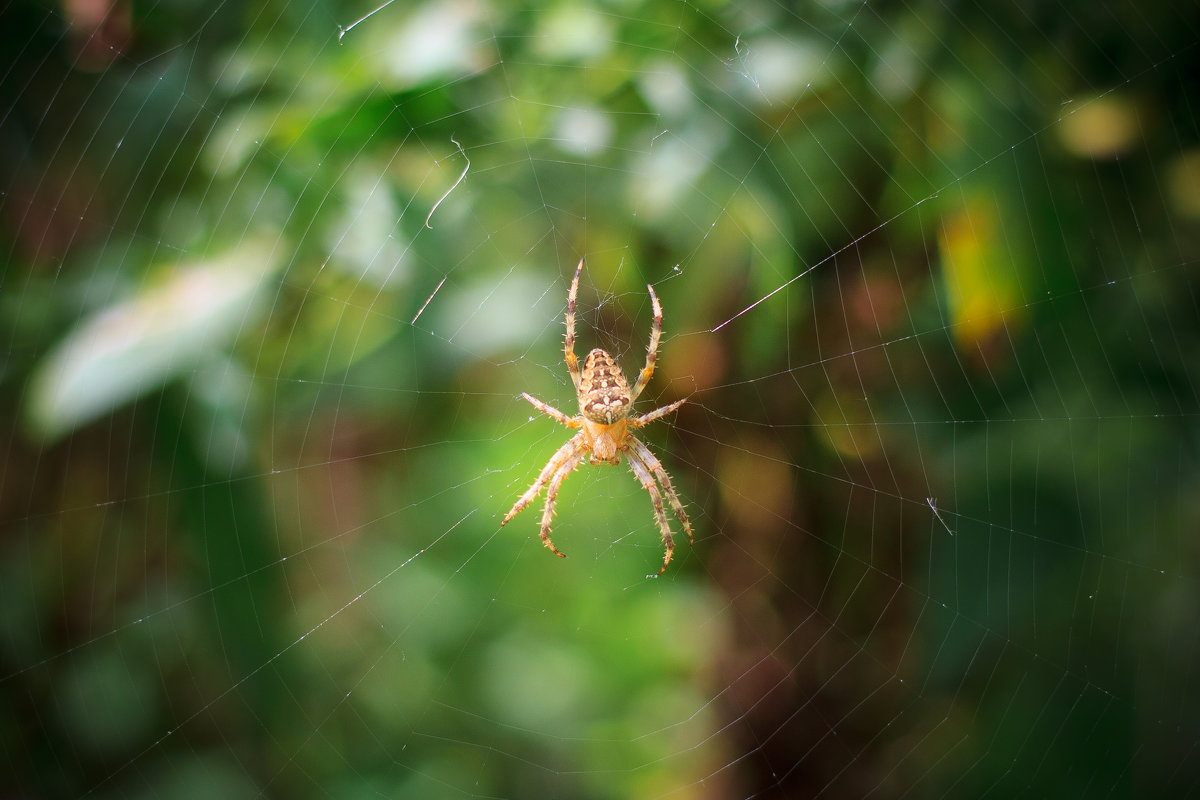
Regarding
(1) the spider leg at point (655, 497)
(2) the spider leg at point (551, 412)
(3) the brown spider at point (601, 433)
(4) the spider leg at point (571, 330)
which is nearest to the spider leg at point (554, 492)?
(3) the brown spider at point (601, 433)

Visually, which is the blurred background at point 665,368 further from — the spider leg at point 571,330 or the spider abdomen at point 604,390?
the spider abdomen at point 604,390

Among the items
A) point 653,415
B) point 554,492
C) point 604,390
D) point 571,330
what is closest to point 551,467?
point 554,492

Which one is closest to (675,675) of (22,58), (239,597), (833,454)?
(833,454)

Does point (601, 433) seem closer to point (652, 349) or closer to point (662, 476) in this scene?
point (662, 476)

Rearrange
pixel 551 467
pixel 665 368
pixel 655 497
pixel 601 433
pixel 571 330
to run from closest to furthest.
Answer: pixel 665 368
pixel 571 330
pixel 655 497
pixel 551 467
pixel 601 433

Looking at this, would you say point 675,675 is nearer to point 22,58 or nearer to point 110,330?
point 110,330

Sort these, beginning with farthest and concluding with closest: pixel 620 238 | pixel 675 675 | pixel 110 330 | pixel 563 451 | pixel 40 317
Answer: pixel 563 451 → pixel 675 675 → pixel 620 238 → pixel 40 317 → pixel 110 330

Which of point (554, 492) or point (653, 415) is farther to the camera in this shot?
point (554, 492)

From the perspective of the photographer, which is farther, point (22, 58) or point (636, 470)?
point (636, 470)
